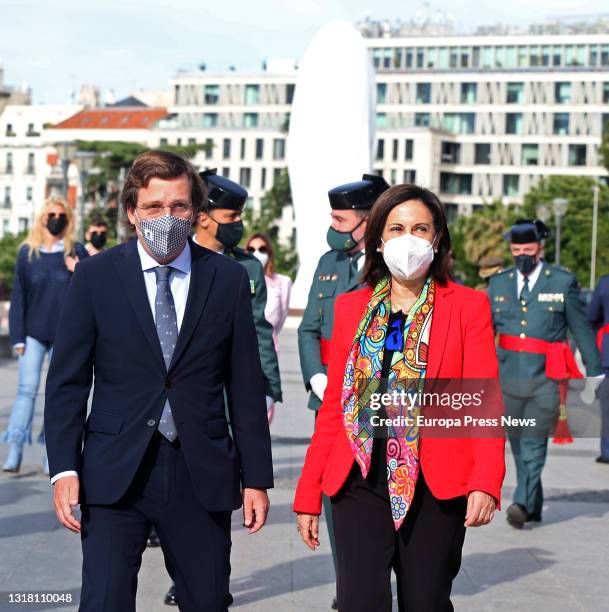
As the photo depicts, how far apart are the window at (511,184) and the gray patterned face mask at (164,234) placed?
11623 centimetres

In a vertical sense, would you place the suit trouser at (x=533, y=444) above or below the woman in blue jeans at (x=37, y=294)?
below

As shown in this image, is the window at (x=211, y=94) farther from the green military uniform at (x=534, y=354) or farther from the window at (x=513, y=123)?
the green military uniform at (x=534, y=354)

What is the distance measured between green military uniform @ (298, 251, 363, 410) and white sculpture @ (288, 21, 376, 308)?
34444 millimetres

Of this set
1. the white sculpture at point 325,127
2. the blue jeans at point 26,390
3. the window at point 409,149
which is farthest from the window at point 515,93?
the blue jeans at point 26,390

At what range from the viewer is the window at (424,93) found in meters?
124

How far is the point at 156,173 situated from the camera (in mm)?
4602

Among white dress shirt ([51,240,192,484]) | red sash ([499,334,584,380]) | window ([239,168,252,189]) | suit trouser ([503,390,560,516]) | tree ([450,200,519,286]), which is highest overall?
window ([239,168,252,189])

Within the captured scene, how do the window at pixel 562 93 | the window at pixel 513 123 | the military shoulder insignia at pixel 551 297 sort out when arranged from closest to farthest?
the military shoulder insignia at pixel 551 297, the window at pixel 562 93, the window at pixel 513 123

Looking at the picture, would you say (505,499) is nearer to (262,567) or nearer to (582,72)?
(262,567)

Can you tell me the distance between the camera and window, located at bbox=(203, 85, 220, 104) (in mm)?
131625

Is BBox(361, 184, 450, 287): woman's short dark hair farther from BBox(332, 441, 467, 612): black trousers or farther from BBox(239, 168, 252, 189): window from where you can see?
BBox(239, 168, 252, 189): window

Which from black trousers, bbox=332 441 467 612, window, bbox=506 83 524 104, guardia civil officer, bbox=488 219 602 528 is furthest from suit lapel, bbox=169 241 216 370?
window, bbox=506 83 524 104

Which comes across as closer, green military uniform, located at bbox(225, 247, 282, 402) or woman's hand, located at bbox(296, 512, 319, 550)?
woman's hand, located at bbox(296, 512, 319, 550)

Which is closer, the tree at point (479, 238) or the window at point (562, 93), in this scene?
the tree at point (479, 238)
